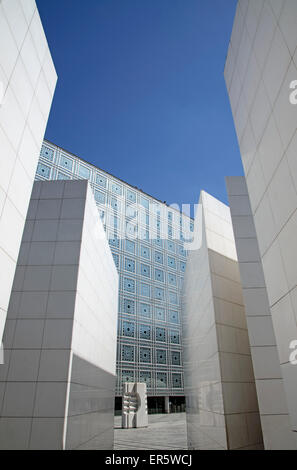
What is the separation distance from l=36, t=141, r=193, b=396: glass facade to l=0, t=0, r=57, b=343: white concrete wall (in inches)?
1316

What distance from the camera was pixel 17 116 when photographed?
494 cm

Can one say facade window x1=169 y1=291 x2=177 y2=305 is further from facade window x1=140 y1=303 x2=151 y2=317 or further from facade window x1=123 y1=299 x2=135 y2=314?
facade window x1=123 y1=299 x2=135 y2=314

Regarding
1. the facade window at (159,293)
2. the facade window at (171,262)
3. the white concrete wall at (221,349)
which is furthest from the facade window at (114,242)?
the white concrete wall at (221,349)

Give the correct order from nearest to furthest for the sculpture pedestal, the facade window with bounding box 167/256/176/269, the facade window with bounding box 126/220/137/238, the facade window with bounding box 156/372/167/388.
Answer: the sculpture pedestal < the facade window with bounding box 156/372/167/388 < the facade window with bounding box 126/220/137/238 < the facade window with bounding box 167/256/176/269

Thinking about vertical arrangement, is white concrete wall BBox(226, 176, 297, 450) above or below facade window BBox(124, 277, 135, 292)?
below

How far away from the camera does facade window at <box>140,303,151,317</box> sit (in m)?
40.6

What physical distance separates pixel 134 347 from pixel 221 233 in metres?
29.6

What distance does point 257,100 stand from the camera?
5156mm

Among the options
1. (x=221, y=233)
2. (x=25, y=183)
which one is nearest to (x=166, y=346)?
(x=221, y=233)

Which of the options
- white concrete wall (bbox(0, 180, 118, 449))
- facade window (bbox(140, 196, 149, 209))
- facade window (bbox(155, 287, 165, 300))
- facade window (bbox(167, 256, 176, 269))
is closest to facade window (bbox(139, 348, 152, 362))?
facade window (bbox(155, 287, 165, 300))

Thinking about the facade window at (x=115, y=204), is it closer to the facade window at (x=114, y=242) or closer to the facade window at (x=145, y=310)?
the facade window at (x=114, y=242)

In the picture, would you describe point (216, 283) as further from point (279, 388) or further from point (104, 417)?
point (104, 417)

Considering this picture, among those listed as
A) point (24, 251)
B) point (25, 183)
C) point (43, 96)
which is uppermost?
point (43, 96)

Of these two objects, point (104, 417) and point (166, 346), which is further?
point (166, 346)
